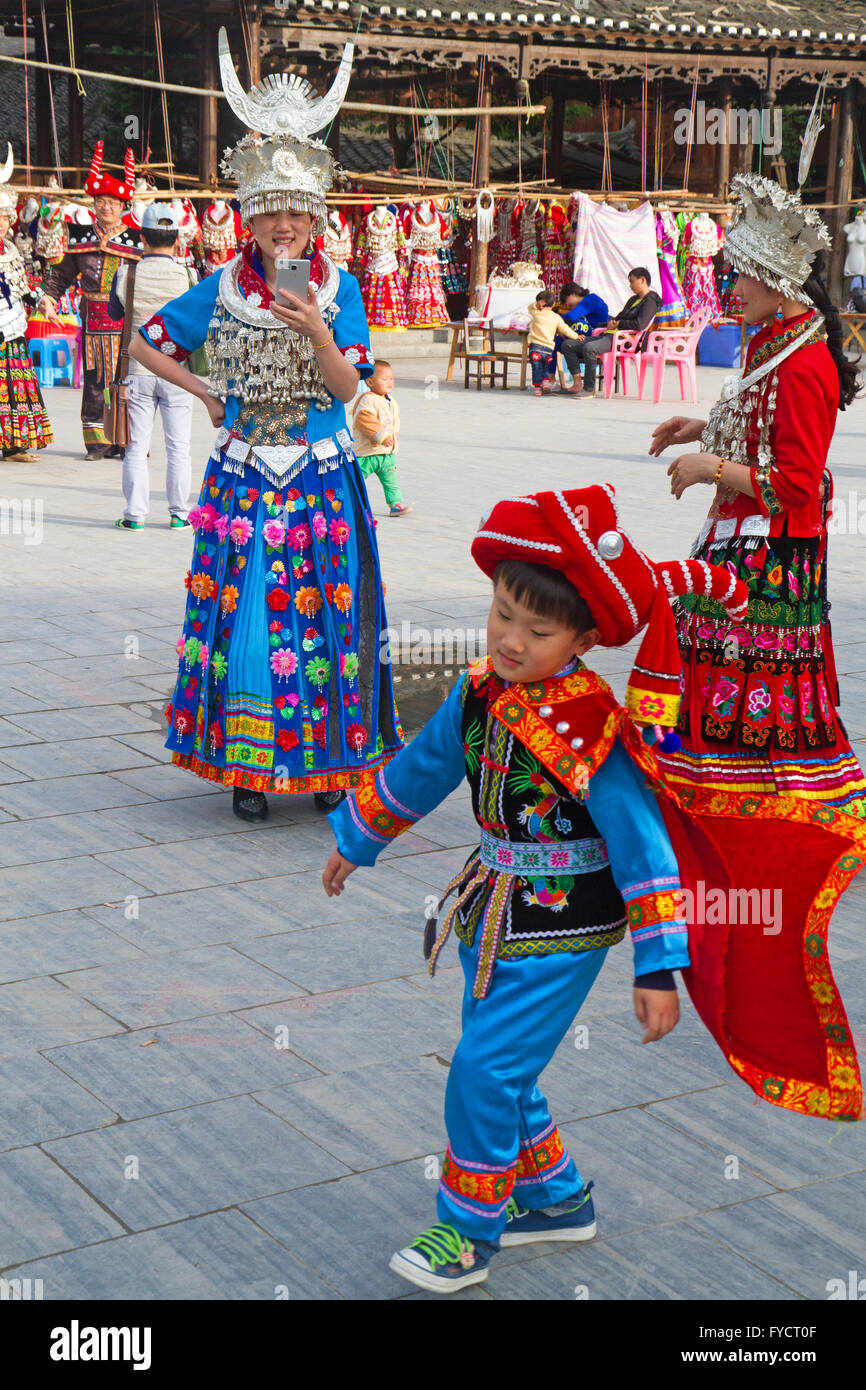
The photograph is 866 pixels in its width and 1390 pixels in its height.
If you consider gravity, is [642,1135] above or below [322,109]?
below

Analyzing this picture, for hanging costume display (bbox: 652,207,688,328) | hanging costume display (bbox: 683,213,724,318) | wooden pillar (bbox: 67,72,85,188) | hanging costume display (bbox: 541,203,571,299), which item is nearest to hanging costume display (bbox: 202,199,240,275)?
wooden pillar (bbox: 67,72,85,188)

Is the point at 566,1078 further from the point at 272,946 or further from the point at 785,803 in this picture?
the point at 785,803

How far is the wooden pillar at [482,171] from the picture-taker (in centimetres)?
2162

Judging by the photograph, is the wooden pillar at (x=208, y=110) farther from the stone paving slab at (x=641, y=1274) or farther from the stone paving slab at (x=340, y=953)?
the stone paving slab at (x=641, y=1274)

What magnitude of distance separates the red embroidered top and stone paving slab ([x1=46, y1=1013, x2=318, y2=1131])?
190 centimetres

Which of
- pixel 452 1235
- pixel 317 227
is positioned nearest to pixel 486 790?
pixel 452 1235

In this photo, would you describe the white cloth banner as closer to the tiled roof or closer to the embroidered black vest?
the tiled roof

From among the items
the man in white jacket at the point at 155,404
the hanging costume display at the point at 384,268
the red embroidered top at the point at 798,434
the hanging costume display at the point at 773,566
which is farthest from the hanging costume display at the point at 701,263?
the red embroidered top at the point at 798,434

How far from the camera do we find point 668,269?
2269 centimetres

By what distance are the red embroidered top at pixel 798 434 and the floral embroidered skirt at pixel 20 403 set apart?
8.78 meters

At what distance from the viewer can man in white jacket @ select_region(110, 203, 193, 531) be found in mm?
9242

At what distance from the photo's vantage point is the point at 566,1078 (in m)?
3.29

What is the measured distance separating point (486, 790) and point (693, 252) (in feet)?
71.9
